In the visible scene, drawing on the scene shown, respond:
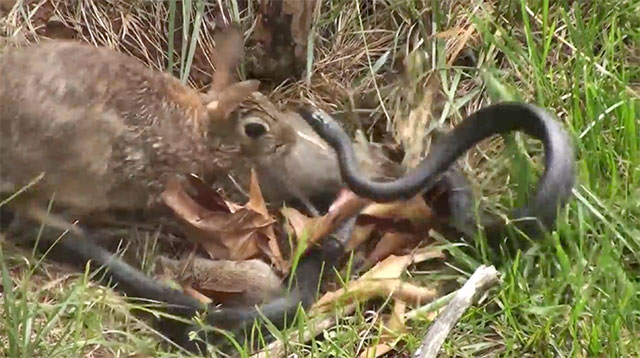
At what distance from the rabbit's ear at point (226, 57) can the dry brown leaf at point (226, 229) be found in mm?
262

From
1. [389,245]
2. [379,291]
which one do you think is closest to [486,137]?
[389,245]

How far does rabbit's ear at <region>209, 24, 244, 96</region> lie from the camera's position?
245 centimetres

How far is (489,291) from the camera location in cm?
204

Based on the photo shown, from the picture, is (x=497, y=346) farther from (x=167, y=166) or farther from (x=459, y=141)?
(x=167, y=166)

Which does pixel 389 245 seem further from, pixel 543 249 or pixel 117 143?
pixel 117 143

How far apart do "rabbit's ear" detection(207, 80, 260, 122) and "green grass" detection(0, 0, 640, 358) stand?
282 mm

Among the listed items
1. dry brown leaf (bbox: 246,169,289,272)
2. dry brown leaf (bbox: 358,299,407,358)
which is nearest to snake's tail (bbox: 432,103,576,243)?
dry brown leaf (bbox: 358,299,407,358)

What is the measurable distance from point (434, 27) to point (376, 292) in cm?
83

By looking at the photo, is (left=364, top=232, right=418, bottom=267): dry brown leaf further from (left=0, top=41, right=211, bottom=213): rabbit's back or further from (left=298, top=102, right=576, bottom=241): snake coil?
(left=0, top=41, right=211, bottom=213): rabbit's back

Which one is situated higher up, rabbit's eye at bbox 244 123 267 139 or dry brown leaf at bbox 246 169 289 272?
rabbit's eye at bbox 244 123 267 139

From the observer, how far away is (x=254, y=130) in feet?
7.75

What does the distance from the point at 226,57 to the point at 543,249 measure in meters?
0.84

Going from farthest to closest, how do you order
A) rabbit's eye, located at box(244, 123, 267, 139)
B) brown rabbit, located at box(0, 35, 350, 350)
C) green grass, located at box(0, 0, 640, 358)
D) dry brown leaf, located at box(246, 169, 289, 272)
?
rabbit's eye, located at box(244, 123, 267, 139), dry brown leaf, located at box(246, 169, 289, 272), brown rabbit, located at box(0, 35, 350, 350), green grass, located at box(0, 0, 640, 358)

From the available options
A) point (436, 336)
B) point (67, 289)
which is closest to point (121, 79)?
point (67, 289)
